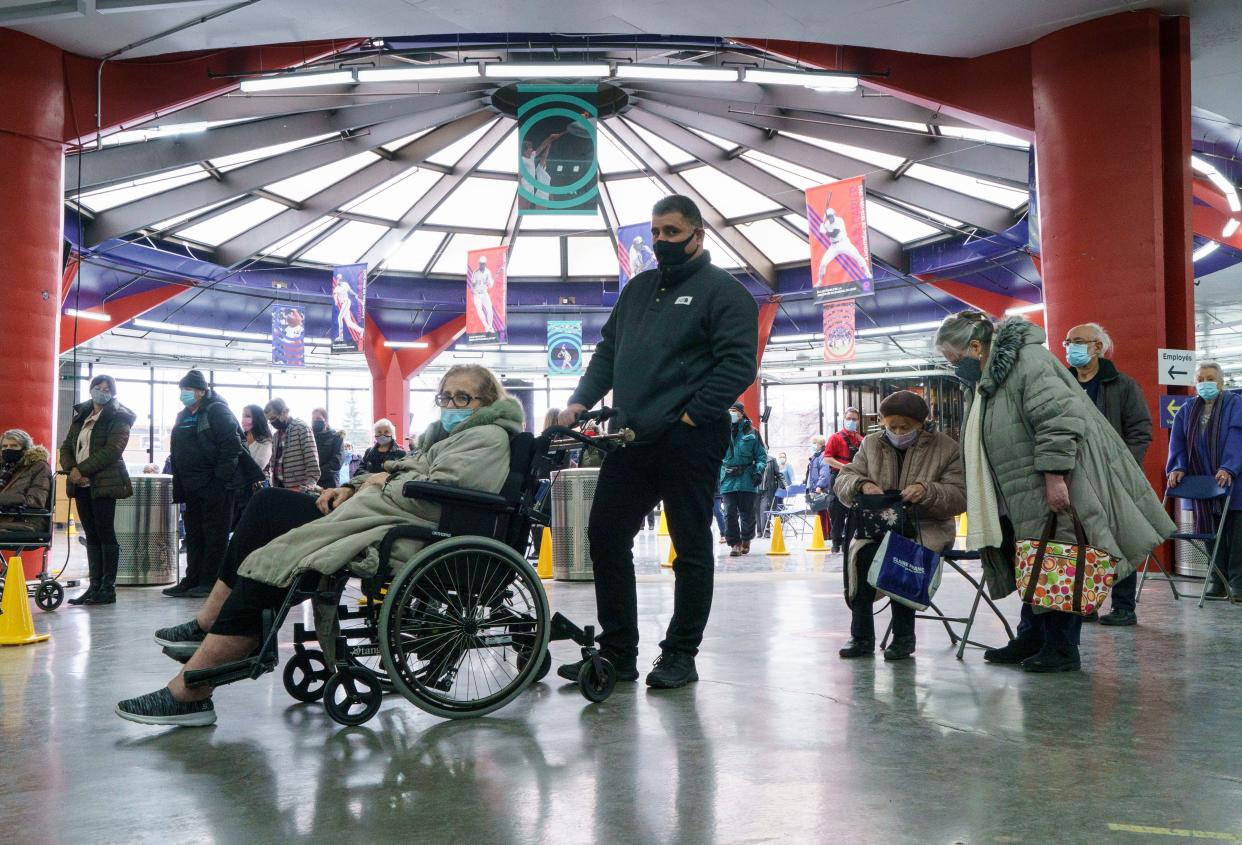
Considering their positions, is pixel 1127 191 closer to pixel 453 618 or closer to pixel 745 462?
pixel 745 462

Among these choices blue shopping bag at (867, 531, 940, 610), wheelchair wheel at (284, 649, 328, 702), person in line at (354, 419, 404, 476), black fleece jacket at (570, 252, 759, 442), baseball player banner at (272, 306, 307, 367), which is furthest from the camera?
→ baseball player banner at (272, 306, 307, 367)

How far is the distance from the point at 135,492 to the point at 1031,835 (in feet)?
29.0

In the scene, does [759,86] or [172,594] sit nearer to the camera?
[172,594]

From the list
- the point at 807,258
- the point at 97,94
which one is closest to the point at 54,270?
the point at 97,94

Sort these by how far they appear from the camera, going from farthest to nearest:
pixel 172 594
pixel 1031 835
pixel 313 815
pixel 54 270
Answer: pixel 54 270 → pixel 172 594 → pixel 313 815 → pixel 1031 835

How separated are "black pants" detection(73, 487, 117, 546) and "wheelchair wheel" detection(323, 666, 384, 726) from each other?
5313 millimetres

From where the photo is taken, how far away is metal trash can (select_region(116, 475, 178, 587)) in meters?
9.20

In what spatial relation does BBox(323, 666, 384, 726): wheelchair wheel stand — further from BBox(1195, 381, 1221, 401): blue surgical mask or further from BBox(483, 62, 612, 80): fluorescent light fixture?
BBox(483, 62, 612, 80): fluorescent light fixture

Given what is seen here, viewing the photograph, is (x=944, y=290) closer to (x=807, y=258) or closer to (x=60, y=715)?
(x=807, y=258)

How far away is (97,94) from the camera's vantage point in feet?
32.1

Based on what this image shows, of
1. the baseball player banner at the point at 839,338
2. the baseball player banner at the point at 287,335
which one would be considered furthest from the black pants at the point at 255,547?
the baseball player banner at the point at 287,335

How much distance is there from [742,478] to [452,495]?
891 centimetres

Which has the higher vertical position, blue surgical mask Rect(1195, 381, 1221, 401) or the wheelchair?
blue surgical mask Rect(1195, 381, 1221, 401)

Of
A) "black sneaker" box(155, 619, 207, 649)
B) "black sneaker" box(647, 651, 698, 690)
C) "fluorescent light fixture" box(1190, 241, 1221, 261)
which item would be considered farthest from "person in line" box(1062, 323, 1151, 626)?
"fluorescent light fixture" box(1190, 241, 1221, 261)
